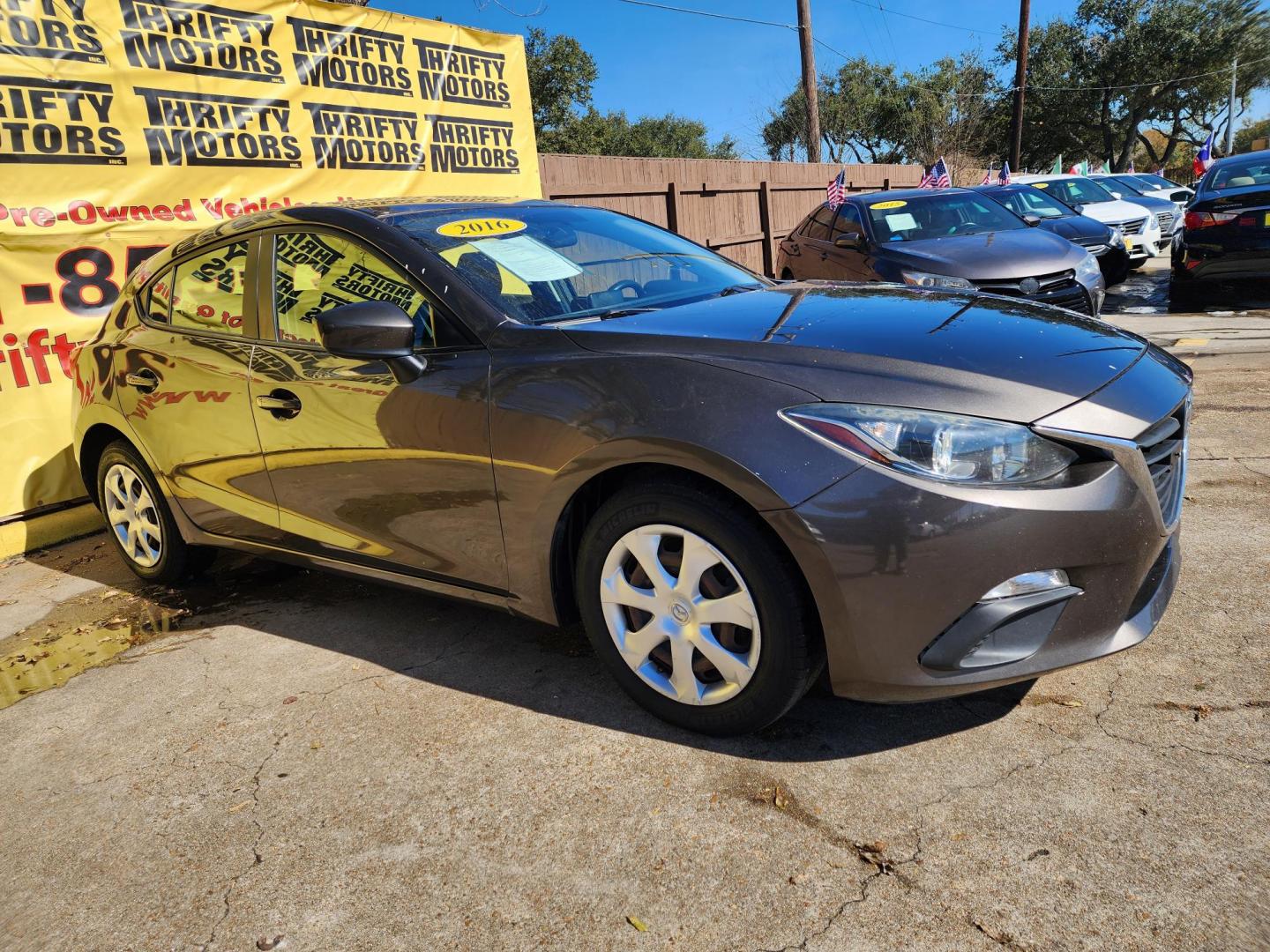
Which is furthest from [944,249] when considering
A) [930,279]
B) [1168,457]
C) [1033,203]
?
[1168,457]

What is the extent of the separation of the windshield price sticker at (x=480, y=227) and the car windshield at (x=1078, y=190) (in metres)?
13.1

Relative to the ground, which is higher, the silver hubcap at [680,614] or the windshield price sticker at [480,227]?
the windshield price sticker at [480,227]

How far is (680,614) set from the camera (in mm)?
2455

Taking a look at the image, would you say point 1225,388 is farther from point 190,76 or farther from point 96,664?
point 190,76

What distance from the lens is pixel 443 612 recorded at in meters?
3.71

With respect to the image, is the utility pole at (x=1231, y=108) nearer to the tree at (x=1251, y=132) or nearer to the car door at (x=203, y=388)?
the tree at (x=1251, y=132)

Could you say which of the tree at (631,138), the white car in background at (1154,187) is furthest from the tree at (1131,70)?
the white car in background at (1154,187)

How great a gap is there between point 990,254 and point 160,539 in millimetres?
5998

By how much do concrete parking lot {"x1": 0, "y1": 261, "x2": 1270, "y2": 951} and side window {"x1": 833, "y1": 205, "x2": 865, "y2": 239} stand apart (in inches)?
202

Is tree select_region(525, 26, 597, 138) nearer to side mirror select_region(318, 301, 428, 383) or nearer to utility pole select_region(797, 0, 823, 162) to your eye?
utility pole select_region(797, 0, 823, 162)

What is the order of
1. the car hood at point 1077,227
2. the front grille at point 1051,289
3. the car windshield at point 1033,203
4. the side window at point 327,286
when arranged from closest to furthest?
the side window at point 327,286 < the front grille at point 1051,289 < the car hood at point 1077,227 < the car windshield at point 1033,203

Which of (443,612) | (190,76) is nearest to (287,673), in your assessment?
(443,612)

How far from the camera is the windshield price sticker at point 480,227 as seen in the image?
10.5 ft

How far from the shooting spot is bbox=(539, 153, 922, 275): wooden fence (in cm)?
973
